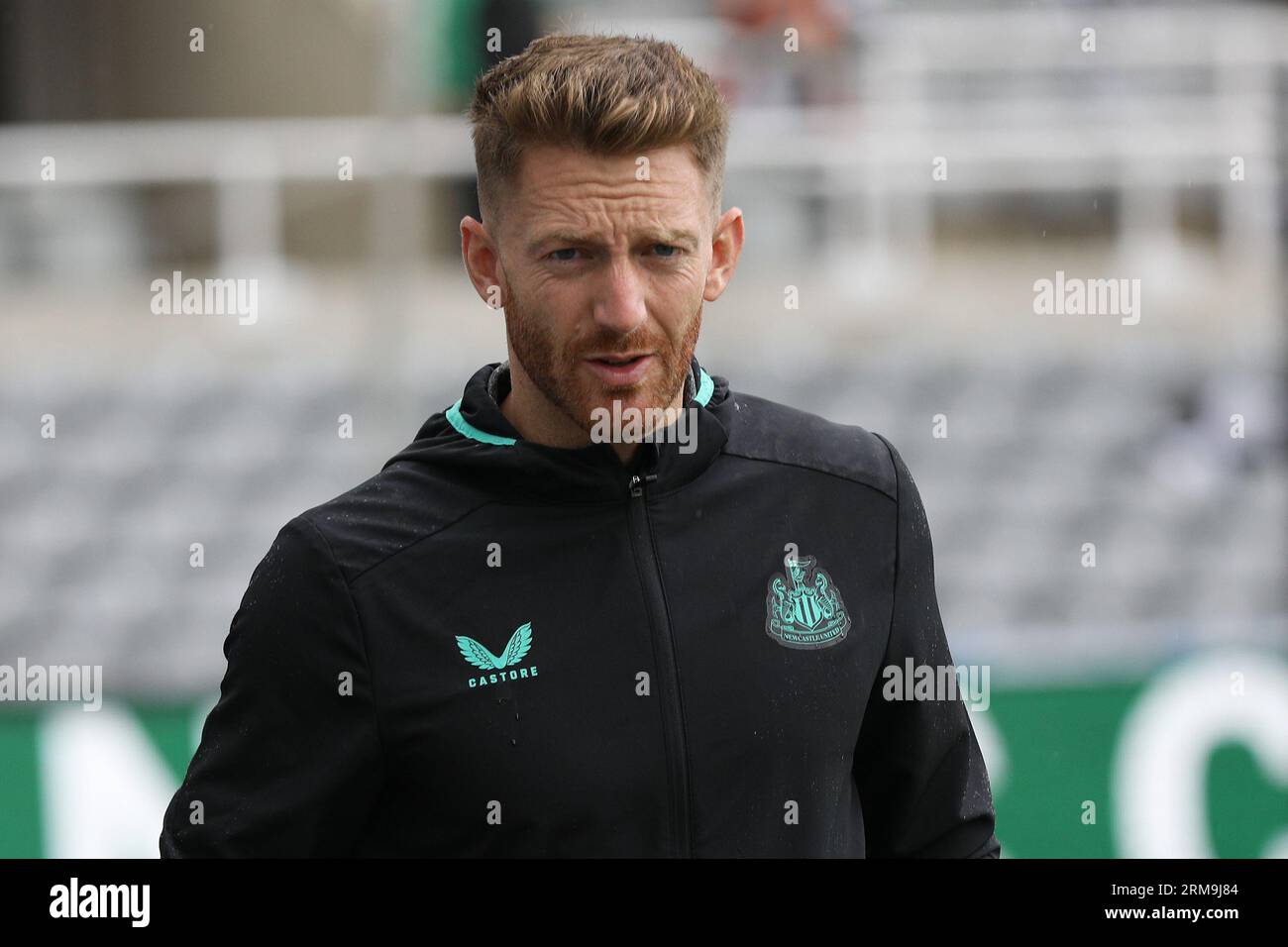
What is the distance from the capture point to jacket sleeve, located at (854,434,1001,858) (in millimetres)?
2109

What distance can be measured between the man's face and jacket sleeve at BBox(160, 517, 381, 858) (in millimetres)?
341

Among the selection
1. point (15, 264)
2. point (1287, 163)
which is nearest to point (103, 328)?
point (15, 264)

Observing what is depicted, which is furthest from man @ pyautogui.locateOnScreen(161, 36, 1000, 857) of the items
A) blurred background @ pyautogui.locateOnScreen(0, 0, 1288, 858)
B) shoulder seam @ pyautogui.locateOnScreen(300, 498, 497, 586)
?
blurred background @ pyautogui.locateOnScreen(0, 0, 1288, 858)

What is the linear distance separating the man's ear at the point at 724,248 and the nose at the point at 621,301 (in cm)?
15

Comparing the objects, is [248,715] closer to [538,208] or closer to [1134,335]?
[538,208]

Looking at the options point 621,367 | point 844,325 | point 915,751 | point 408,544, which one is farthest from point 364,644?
point 844,325

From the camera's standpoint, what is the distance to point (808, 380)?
8.19 metres

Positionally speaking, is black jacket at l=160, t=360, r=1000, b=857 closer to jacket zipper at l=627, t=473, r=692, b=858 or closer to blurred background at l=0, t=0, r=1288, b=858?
jacket zipper at l=627, t=473, r=692, b=858

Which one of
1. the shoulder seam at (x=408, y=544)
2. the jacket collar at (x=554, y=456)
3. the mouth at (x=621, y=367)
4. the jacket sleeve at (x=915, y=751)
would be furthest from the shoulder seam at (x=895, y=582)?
the shoulder seam at (x=408, y=544)

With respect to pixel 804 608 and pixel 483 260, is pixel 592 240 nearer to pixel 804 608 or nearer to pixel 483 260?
pixel 483 260

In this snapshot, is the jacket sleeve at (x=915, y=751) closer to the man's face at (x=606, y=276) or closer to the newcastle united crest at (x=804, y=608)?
the newcastle united crest at (x=804, y=608)

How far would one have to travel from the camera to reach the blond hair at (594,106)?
1970mm

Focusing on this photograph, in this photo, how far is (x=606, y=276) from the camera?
6.45ft

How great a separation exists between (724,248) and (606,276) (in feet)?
0.77
